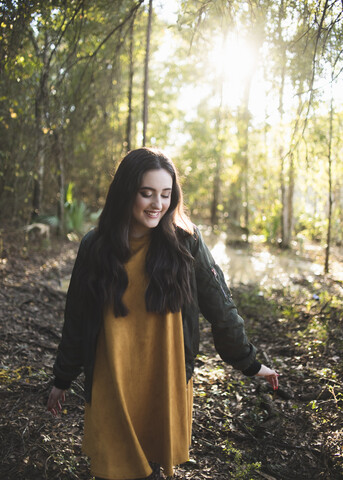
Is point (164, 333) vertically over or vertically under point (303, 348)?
over

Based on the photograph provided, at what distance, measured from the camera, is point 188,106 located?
16547 mm

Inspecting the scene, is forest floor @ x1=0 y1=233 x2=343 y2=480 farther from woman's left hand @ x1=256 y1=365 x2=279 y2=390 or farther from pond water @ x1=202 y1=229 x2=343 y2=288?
pond water @ x1=202 y1=229 x2=343 y2=288

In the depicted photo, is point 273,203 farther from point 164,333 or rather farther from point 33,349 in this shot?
point 164,333

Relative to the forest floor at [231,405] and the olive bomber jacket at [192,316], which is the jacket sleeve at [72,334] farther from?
the forest floor at [231,405]

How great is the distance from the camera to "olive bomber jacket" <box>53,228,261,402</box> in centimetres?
169

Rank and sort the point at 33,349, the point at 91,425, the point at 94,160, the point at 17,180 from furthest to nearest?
the point at 94,160 → the point at 17,180 → the point at 33,349 → the point at 91,425

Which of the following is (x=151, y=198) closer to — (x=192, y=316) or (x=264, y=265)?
(x=192, y=316)

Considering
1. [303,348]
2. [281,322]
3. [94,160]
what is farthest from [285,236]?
[303,348]

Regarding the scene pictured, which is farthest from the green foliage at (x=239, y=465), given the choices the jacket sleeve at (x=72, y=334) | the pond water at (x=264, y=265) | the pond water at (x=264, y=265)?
the pond water at (x=264, y=265)

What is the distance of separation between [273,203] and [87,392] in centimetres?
1036

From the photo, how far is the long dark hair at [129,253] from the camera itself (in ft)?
5.18

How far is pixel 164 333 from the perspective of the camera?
1.59 metres

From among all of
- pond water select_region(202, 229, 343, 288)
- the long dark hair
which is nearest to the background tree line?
the long dark hair

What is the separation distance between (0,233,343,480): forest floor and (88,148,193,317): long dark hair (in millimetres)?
1220
